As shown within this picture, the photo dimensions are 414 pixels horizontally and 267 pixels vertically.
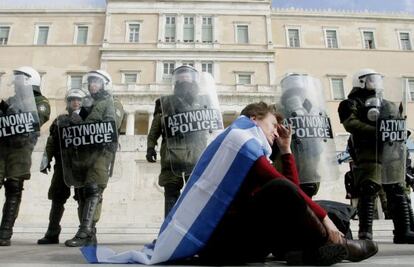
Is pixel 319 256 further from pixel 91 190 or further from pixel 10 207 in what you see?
pixel 10 207

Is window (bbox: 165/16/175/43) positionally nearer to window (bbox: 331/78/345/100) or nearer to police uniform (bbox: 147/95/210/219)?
window (bbox: 331/78/345/100)

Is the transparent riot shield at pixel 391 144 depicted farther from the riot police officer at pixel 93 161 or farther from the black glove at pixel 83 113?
the black glove at pixel 83 113

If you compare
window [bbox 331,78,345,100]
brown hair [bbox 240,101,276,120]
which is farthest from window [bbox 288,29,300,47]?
brown hair [bbox 240,101,276,120]

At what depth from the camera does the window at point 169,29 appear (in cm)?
3228

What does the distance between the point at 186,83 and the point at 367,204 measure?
2.12 meters

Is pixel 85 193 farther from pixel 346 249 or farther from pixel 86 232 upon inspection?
pixel 346 249

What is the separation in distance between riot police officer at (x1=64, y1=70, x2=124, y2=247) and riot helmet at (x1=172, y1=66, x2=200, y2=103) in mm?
722

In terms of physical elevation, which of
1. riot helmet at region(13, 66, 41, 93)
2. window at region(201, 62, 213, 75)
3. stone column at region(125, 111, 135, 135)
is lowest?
riot helmet at region(13, 66, 41, 93)

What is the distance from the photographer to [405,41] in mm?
34281

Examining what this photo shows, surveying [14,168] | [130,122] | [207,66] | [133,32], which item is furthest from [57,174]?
[133,32]

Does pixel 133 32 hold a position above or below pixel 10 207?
above

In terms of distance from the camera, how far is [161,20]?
107 ft

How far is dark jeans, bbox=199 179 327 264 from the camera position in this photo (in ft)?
6.69

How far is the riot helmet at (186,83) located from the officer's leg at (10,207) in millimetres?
1920
